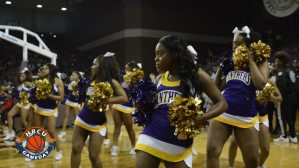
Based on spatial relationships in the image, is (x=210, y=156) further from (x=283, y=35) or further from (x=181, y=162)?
(x=283, y=35)

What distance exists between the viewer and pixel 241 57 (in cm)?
242

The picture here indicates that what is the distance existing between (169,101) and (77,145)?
4.64ft

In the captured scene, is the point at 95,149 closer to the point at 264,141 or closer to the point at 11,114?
the point at 264,141

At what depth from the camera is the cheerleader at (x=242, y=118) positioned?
2314 mm

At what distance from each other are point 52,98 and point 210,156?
267 cm

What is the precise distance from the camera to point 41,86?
13.7 ft

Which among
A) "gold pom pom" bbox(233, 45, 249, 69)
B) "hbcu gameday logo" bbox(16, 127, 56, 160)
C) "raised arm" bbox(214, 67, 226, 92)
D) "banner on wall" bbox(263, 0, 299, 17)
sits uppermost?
"banner on wall" bbox(263, 0, 299, 17)

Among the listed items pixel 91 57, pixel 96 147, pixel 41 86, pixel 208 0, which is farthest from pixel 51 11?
pixel 96 147

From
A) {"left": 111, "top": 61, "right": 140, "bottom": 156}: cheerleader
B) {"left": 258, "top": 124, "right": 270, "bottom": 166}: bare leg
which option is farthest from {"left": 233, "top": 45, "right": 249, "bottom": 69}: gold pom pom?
{"left": 111, "top": 61, "right": 140, "bottom": 156}: cheerleader

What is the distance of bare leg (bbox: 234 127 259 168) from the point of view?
229 centimetres

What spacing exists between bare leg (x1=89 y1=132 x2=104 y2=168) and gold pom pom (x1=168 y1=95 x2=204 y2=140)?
1.39 meters

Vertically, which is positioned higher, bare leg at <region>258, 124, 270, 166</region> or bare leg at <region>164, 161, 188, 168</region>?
bare leg at <region>164, 161, 188, 168</region>

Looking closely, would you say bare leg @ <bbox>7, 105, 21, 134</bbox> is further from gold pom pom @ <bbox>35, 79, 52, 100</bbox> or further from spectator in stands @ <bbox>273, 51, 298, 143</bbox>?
spectator in stands @ <bbox>273, 51, 298, 143</bbox>

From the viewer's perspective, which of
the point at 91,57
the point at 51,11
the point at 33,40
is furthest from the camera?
the point at 51,11
